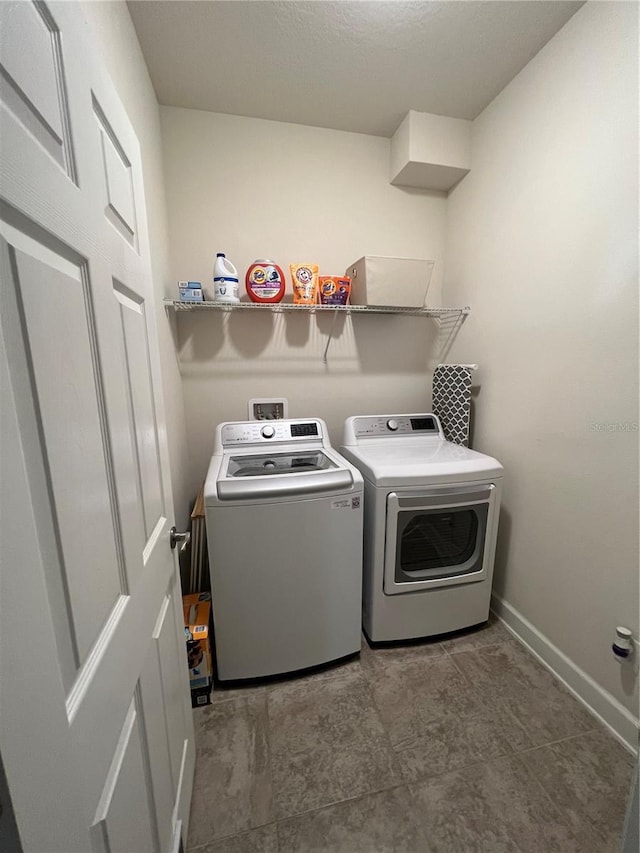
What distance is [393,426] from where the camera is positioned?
207cm

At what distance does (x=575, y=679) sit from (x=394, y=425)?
1.40 meters

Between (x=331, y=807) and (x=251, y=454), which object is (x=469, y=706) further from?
(x=251, y=454)

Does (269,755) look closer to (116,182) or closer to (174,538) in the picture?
(174,538)

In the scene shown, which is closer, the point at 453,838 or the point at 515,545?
the point at 453,838

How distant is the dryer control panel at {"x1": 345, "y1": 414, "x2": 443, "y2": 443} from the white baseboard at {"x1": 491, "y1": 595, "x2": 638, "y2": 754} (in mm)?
1032

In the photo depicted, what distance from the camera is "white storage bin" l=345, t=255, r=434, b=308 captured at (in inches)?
72.0

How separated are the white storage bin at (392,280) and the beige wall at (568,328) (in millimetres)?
368

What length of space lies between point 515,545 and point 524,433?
0.60 meters

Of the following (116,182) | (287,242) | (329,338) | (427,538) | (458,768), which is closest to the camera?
(116,182)

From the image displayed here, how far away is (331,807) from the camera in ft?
3.62

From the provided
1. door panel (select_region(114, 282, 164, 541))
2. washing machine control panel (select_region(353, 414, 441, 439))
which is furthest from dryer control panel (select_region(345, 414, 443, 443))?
door panel (select_region(114, 282, 164, 541))

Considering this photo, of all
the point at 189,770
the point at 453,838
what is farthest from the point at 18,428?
the point at 453,838

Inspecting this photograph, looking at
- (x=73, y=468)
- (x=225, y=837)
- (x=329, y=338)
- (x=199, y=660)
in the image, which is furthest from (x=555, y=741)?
(x=329, y=338)

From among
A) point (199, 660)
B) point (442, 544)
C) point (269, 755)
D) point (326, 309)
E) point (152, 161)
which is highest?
point (152, 161)
